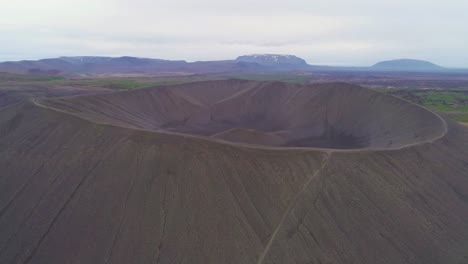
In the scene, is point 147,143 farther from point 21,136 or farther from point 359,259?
point 359,259

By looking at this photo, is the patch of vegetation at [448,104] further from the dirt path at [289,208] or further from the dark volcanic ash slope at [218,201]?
the dirt path at [289,208]

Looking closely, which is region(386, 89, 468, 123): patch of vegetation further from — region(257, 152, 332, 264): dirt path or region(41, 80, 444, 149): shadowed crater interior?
region(257, 152, 332, 264): dirt path

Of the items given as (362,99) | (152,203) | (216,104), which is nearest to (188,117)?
(216,104)

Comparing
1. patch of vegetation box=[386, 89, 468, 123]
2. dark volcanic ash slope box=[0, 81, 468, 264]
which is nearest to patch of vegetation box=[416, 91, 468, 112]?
patch of vegetation box=[386, 89, 468, 123]

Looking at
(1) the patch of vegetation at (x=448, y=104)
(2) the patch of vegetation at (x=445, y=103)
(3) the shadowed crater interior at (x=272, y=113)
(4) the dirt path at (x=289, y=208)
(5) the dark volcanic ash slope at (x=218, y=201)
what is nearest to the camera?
(4) the dirt path at (x=289, y=208)

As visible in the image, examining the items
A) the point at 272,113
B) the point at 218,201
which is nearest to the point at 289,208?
the point at 218,201

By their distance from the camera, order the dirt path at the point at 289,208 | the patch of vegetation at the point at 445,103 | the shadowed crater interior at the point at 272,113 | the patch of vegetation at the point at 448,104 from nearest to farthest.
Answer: the dirt path at the point at 289,208
the shadowed crater interior at the point at 272,113
the patch of vegetation at the point at 448,104
the patch of vegetation at the point at 445,103

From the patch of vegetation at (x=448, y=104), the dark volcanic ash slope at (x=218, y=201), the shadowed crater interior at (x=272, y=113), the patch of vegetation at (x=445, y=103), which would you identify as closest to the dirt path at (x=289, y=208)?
the dark volcanic ash slope at (x=218, y=201)
